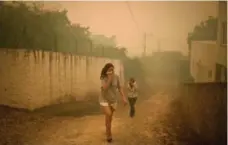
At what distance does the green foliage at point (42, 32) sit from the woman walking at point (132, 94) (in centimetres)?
22

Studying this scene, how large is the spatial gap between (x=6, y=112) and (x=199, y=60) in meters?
1.52

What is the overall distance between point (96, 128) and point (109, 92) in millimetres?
290

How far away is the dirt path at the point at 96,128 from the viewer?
9.32 feet

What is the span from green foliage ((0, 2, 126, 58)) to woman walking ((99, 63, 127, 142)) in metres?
0.13

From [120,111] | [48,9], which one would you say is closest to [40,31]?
[48,9]

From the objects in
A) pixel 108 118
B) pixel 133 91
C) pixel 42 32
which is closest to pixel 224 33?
pixel 133 91

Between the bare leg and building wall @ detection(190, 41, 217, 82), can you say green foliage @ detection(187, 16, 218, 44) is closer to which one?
building wall @ detection(190, 41, 217, 82)

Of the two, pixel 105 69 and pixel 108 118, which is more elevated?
pixel 105 69

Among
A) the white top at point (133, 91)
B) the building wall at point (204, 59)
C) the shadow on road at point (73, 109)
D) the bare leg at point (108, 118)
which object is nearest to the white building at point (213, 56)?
the building wall at point (204, 59)

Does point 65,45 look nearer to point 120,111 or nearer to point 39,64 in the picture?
point 39,64

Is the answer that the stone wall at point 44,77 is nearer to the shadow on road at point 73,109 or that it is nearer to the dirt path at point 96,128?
the shadow on road at point 73,109

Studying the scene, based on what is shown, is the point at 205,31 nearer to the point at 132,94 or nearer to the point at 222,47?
the point at 222,47

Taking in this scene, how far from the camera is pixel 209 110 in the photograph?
113 inches

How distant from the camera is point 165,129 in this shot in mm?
2885
